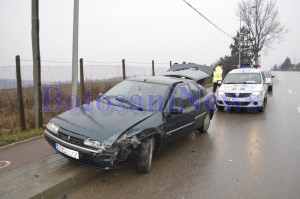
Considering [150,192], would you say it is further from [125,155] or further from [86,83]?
[86,83]

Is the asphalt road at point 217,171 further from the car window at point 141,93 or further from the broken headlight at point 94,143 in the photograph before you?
the car window at point 141,93

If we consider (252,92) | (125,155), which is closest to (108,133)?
(125,155)

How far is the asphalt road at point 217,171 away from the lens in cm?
388

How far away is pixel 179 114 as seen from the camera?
208 inches

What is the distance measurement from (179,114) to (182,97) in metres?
0.59

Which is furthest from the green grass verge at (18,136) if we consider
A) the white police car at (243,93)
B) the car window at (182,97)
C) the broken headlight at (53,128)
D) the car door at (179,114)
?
the white police car at (243,93)

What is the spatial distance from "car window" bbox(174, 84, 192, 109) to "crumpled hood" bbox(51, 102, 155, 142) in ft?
2.83

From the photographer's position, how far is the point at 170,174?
452 cm

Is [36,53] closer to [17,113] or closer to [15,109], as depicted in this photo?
[17,113]

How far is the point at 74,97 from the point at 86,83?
14.7ft

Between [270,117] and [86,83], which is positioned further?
[86,83]

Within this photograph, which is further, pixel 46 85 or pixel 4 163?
pixel 46 85

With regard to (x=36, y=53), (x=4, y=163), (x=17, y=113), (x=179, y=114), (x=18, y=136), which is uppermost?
(x=36, y=53)

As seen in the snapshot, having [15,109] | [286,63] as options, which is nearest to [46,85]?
[15,109]
